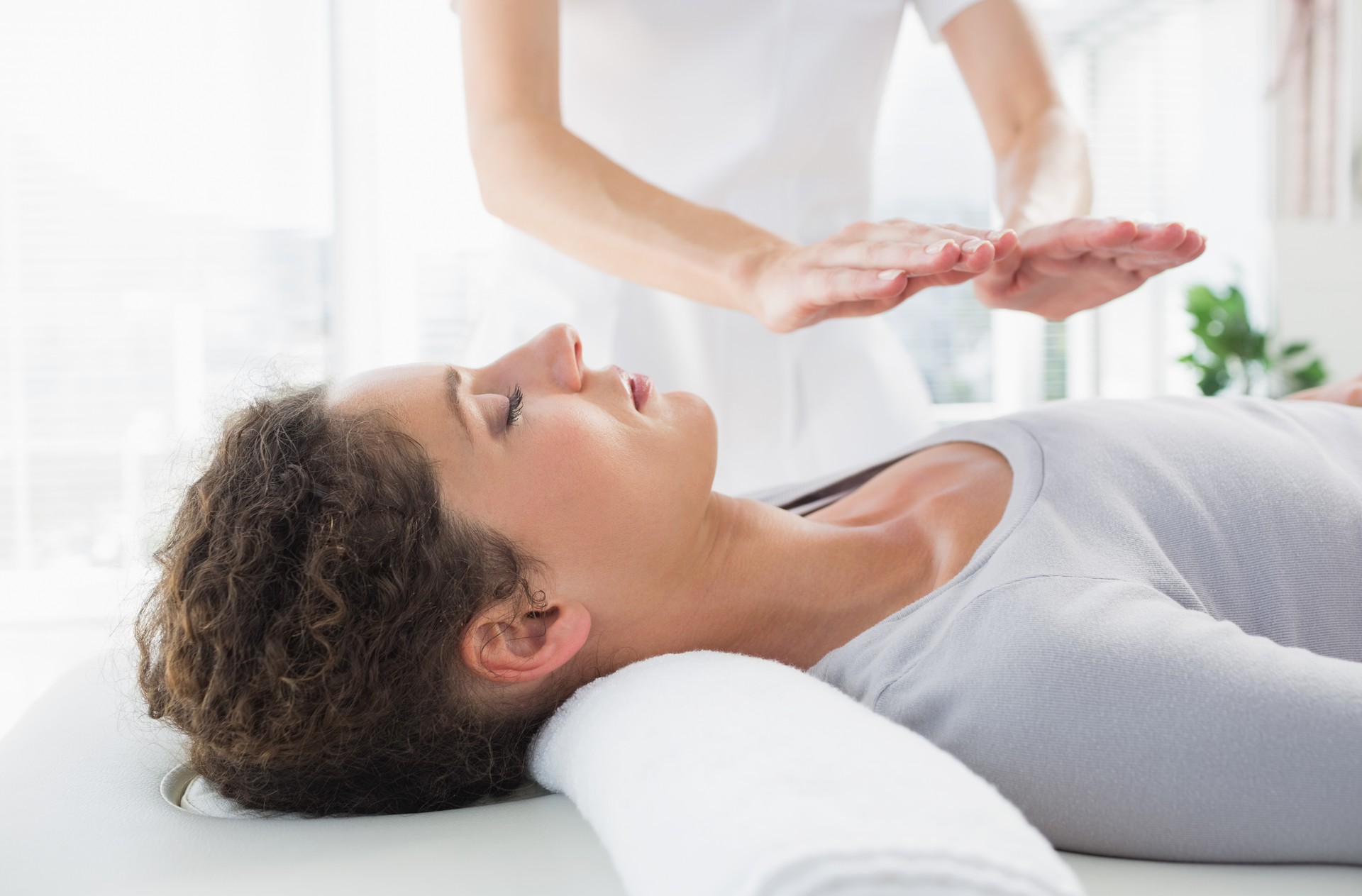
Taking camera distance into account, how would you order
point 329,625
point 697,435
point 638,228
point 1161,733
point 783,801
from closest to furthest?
point 783,801 < point 1161,733 < point 329,625 < point 697,435 < point 638,228

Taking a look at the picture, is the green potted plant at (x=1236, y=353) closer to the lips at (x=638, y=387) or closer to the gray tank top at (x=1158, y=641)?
the gray tank top at (x=1158, y=641)

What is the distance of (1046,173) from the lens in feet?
5.41

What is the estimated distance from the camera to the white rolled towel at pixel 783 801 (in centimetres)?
58

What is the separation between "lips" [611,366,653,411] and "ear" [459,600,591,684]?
246mm

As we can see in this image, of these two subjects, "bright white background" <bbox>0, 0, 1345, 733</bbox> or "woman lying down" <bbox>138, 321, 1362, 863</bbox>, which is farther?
"bright white background" <bbox>0, 0, 1345, 733</bbox>

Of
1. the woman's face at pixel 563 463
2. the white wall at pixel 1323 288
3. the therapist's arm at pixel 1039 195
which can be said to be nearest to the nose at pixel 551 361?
the woman's face at pixel 563 463

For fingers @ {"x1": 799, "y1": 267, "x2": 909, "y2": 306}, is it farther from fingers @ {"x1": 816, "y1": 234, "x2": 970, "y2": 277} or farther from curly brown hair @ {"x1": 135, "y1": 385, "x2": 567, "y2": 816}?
curly brown hair @ {"x1": 135, "y1": 385, "x2": 567, "y2": 816}

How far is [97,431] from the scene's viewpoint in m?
3.98

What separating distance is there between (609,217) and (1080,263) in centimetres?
56

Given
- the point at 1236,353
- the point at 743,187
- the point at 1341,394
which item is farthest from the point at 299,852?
the point at 1236,353

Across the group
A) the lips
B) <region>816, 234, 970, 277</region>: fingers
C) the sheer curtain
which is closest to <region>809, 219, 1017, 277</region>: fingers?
<region>816, 234, 970, 277</region>: fingers

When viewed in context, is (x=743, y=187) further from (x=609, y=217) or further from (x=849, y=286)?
(x=849, y=286)

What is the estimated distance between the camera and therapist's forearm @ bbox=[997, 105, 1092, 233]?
158 cm

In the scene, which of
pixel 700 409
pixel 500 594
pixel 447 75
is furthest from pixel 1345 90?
pixel 500 594
